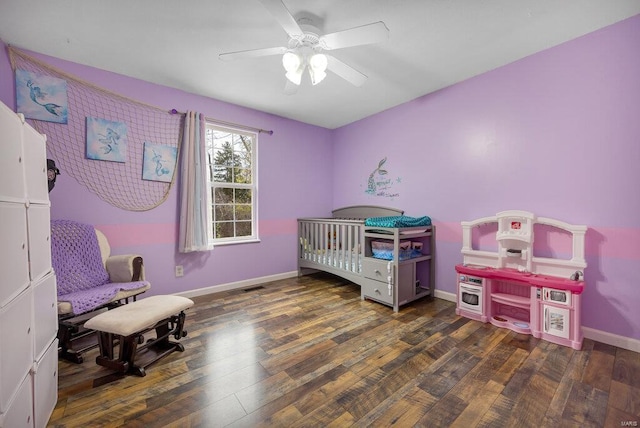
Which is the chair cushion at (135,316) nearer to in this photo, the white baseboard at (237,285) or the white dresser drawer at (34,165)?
the white dresser drawer at (34,165)

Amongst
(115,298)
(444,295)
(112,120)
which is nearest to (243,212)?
(112,120)

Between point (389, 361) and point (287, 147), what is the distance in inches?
115

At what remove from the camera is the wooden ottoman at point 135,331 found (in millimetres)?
1490

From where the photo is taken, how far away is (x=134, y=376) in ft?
5.05

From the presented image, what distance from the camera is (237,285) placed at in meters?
3.24

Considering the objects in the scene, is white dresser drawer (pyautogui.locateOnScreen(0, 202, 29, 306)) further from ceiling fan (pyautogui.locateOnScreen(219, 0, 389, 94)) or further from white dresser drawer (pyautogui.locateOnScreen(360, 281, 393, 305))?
white dresser drawer (pyautogui.locateOnScreen(360, 281, 393, 305))

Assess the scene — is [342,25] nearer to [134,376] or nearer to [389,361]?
[389,361]

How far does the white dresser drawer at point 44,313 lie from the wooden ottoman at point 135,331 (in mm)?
244

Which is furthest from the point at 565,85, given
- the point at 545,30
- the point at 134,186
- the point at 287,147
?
the point at 134,186

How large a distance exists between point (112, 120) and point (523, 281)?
3.87 m

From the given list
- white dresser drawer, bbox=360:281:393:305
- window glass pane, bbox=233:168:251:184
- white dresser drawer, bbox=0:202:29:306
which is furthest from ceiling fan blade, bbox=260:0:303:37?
white dresser drawer, bbox=360:281:393:305

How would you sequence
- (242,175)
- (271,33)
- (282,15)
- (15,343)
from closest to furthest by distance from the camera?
(15,343) < (282,15) < (271,33) < (242,175)

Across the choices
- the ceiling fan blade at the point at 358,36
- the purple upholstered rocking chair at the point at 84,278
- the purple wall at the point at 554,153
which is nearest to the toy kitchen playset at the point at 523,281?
the purple wall at the point at 554,153

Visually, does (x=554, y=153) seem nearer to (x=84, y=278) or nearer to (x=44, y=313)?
(x=44, y=313)
